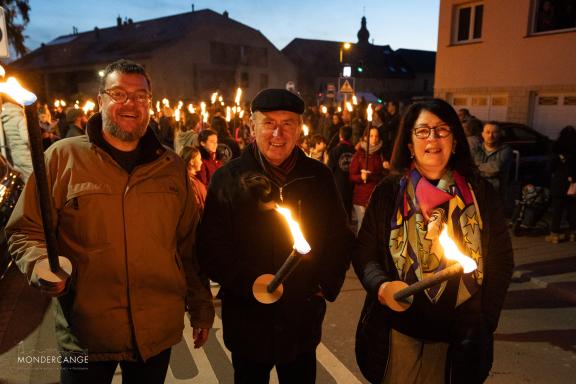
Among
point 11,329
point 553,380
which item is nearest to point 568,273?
point 553,380

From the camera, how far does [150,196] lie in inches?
83.4

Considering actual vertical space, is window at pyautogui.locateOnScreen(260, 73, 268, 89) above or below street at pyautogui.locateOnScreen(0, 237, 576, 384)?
above

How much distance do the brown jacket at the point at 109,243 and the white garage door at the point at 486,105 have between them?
55.2 feet

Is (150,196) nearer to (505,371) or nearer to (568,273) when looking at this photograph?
(505,371)

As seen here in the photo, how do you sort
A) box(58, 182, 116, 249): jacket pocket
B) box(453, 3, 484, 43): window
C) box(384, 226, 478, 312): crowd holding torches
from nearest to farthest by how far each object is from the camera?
box(384, 226, 478, 312): crowd holding torches < box(58, 182, 116, 249): jacket pocket < box(453, 3, 484, 43): window

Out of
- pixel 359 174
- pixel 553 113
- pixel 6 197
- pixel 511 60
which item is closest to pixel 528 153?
pixel 553 113

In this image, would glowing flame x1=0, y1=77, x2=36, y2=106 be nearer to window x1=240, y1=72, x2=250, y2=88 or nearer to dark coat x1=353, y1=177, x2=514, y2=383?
dark coat x1=353, y1=177, x2=514, y2=383

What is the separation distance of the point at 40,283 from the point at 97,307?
51 cm

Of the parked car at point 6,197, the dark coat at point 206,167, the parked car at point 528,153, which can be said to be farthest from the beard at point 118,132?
the parked car at point 528,153

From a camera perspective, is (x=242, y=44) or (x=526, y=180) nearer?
(x=526, y=180)

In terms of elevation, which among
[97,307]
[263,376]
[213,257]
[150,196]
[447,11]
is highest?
[447,11]

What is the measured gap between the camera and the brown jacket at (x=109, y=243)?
200 cm

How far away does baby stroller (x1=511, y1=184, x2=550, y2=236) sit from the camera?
303 inches

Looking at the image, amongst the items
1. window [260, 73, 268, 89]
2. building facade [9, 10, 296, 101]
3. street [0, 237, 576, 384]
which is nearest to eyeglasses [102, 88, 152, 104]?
street [0, 237, 576, 384]
